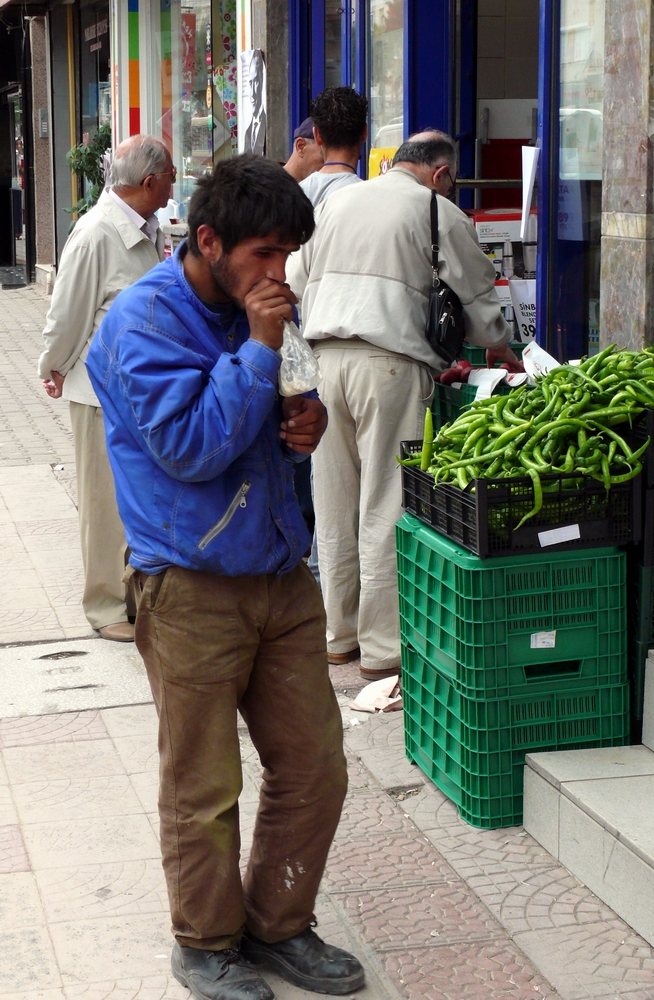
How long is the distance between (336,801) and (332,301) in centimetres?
249

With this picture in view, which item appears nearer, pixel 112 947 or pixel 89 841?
pixel 112 947

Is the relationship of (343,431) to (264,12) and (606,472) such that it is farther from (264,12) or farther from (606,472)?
(264,12)

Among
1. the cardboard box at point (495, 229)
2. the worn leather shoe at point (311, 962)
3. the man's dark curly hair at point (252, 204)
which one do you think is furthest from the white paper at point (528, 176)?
the worn leather shoe at point (311, 962)

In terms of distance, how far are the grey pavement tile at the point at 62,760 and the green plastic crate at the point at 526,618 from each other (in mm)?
1247

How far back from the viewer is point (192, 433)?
2902 millimetres

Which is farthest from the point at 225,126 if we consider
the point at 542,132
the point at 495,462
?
the point at 495,462

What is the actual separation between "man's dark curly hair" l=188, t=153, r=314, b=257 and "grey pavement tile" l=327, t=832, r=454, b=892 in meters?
1.88

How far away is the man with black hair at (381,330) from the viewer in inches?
206

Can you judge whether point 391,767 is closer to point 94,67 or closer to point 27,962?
point 27,962

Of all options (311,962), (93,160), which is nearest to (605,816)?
(311,962)

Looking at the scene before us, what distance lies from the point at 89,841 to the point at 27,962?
69 cm

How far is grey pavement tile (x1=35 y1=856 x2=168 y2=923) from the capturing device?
376cm

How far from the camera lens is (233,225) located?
2.88 meters

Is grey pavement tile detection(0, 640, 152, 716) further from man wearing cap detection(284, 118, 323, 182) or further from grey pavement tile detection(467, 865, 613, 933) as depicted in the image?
man wearing cap detection(284, 118, 323, 182)
